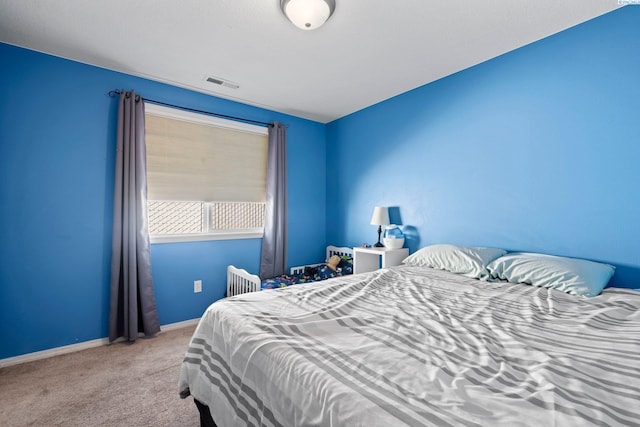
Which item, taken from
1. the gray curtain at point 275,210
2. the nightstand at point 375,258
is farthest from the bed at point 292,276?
the nightstand at point 375,258

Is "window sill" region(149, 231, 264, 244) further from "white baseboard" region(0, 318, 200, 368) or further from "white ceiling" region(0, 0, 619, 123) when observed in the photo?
"white ceiling" region(0, 0, 619, 123)

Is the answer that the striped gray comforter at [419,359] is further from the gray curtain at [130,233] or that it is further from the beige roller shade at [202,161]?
the beige roller shade at [202,161]

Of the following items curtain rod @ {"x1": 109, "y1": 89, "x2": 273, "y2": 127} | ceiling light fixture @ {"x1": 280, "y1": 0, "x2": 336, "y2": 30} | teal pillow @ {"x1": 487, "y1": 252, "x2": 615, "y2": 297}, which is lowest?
teal pillow @ {"x1": 487, "y1": 252, "x2": 615, "y2": 297}

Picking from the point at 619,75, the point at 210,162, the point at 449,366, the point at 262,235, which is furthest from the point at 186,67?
the point at 619,75

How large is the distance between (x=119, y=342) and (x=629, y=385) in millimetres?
3292

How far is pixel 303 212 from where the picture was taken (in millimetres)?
3955

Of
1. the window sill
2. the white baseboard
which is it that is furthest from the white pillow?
the white baseboard

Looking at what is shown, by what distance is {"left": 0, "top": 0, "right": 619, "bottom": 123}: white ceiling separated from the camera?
1.85 meters

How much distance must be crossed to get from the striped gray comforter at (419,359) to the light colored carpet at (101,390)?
1.54 ft

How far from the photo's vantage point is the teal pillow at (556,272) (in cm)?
168

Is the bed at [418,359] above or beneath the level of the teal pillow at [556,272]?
beneath

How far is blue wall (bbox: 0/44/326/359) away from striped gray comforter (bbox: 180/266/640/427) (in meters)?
1.74

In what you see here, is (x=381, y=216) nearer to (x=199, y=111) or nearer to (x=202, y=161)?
(x=202, y=161)

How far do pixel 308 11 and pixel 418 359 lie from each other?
1.93m
